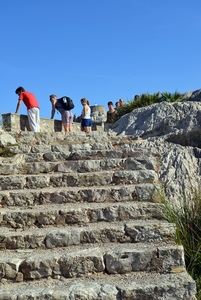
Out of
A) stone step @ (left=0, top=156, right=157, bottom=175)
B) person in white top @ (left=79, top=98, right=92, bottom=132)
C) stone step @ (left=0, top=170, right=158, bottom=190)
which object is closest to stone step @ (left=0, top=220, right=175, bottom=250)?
stone step @ (left=0, top=170, right=158, bottom=190)

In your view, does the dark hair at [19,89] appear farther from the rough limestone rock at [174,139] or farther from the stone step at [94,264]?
the stone step at [94,264]

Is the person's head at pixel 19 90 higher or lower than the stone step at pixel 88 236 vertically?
higher

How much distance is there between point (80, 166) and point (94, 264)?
224cm

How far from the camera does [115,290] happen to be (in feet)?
10.1

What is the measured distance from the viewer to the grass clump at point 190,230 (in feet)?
11.6

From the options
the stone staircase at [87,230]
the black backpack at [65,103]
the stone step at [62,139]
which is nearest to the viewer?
the stone staircase at [87,230]

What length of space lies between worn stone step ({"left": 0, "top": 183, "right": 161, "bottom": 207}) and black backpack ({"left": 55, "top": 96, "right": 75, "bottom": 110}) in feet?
18.0

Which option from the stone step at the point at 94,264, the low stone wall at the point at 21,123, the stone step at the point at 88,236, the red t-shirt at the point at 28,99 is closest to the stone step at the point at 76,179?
the stone step at the point at 88,236

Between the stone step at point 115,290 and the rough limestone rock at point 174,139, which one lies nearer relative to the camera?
the stone step at point 115,290

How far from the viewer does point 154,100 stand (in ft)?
40.7

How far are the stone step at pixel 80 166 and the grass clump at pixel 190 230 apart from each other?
5.04 feet

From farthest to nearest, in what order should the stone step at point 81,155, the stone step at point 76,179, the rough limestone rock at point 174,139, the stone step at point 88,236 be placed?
1. the stone step at point 81,155
2. the stone step at point 76,179
3. the rough limestone rock at point 174,139
4. the stone step at point 88,236

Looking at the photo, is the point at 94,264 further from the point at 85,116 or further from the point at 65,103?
the point at 65,103

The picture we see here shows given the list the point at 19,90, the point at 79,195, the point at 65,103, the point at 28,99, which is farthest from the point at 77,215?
the point at 65,103
